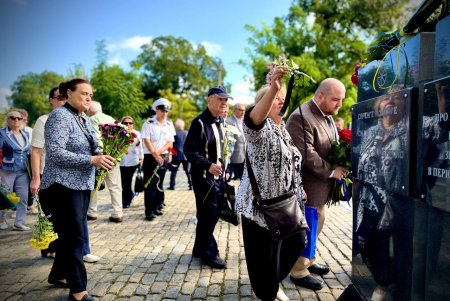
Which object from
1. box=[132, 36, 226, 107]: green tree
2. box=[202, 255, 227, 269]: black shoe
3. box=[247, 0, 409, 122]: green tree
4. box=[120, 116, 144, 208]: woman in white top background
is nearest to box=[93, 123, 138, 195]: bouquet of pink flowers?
box=[202, 255, 227, 269]: black shoe

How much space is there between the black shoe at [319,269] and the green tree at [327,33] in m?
18.9

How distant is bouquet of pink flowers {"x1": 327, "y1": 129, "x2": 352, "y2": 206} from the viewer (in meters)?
3.51

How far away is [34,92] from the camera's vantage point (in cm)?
6712

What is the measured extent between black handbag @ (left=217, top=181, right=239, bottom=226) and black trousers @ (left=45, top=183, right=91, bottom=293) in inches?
62.7

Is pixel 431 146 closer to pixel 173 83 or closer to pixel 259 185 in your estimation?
pixel 259 185

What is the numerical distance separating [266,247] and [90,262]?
9.14 feet

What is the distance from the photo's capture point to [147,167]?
23.6 feet

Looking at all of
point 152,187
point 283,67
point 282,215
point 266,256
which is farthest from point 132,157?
point 283,67

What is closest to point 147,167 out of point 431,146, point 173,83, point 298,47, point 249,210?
point 249,210

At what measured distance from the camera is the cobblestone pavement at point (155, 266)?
3538mm

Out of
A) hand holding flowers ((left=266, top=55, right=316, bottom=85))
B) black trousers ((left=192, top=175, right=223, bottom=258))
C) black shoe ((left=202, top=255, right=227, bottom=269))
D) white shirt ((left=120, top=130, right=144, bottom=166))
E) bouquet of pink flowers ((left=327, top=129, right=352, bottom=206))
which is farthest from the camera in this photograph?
white shirt ((left=120, top=130, right=144, bottom=166))

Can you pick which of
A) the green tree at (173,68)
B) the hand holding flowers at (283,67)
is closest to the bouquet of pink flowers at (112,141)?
the hand holding flowers at (283,67)

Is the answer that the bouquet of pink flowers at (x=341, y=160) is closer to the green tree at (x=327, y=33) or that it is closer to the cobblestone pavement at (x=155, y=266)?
the cobblestone pavement at (x=155, y=266)

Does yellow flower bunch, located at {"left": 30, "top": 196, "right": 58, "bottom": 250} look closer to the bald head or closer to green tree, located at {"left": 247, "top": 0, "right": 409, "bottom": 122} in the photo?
the bald head
